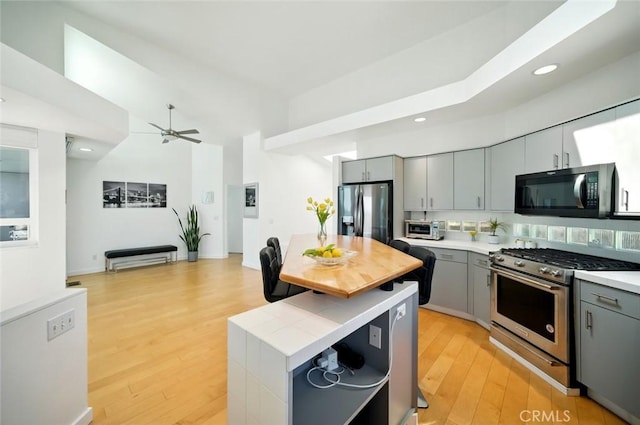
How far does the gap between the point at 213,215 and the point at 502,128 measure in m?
6.49

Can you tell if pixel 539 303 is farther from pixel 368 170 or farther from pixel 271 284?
pixel 368 170

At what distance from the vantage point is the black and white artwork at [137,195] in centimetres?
569

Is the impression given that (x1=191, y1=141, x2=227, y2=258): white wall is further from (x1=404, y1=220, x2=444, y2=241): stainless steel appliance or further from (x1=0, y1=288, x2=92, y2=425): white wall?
(x1=0, y1=288, x2=92, y2=425): white wall

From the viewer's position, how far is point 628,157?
1718mm

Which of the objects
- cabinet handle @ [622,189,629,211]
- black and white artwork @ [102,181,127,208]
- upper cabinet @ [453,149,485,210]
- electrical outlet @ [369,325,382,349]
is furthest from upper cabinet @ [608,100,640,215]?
black and white artwork @ [102,181,127,208]

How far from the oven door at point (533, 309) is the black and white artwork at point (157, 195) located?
6978mm

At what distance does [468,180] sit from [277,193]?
12.4ft

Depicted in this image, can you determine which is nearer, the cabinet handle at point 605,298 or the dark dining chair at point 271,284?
the cabinet handle at point 605,298

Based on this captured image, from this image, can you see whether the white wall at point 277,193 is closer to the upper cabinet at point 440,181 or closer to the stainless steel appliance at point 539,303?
Answer: the upper cabinet at point 440,181

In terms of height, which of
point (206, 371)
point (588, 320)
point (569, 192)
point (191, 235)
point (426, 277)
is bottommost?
point (206, 371)

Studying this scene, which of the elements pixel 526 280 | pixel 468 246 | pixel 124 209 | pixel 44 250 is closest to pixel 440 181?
pixel 468 246

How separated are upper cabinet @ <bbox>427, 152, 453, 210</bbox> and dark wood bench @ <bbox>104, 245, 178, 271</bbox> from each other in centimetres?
599

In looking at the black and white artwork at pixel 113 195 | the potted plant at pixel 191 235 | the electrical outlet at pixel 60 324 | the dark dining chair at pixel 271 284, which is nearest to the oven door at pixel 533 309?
the dark dining chair at pixel 271 284

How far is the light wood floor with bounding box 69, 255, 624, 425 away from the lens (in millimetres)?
1610
